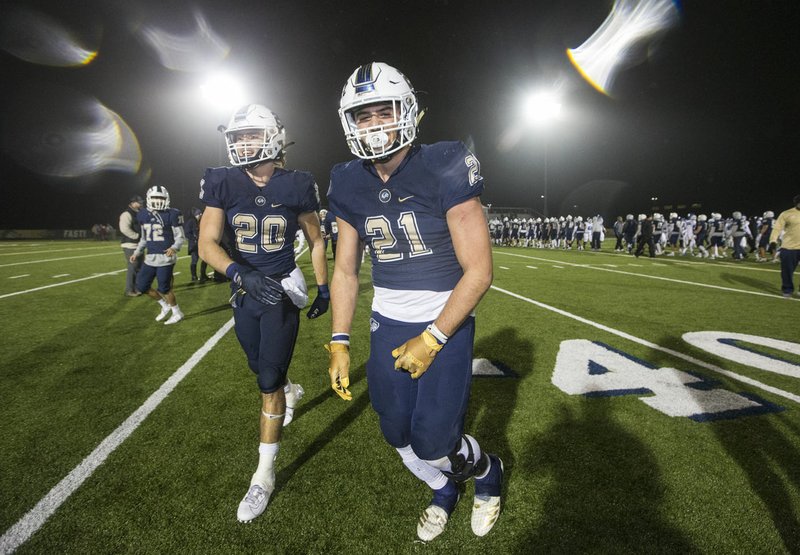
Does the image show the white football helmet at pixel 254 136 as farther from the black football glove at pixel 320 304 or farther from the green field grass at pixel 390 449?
the green field grass at pixel 390 449

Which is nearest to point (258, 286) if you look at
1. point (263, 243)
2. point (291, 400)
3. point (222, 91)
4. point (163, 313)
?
point (263, 243)

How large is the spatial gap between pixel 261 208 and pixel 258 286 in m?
0.71

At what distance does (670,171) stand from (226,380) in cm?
4692

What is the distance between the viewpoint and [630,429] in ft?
10.6

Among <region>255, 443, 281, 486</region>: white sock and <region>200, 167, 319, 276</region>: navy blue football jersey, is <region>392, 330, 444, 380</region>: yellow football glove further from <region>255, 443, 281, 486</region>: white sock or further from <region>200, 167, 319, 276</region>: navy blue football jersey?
<region>200, 167, 319, 276</region>: navy blue football jersey

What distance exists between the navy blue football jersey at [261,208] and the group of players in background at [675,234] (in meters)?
12.2

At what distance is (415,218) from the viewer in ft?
6.46

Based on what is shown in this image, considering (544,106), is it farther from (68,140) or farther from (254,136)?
(68,140)

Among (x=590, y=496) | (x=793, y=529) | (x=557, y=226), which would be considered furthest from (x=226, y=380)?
(x=557, y=226)

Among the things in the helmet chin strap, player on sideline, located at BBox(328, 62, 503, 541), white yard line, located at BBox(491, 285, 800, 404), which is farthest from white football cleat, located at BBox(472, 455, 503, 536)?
white yard line, located at BBox(491, 285, 800, 404)

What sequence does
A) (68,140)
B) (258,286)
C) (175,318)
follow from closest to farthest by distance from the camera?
(258,286), (175,318), (68,140)

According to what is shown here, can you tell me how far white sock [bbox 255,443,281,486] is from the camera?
2.53m

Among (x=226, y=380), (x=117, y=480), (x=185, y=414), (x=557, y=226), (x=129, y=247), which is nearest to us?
(x=117, y=480)

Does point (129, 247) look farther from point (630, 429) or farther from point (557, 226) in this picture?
point (557, 226)
